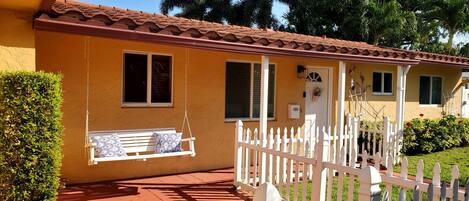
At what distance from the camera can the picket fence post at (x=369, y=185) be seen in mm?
3225

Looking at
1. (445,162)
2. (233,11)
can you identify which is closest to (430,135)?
(445,162)

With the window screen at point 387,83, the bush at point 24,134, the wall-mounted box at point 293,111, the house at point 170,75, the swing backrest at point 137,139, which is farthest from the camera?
the window screen at point 387,83

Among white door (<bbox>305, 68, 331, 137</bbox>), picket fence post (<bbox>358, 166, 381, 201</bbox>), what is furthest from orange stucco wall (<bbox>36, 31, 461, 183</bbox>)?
picket fence post (<bbox>358, 166, 381, 201</bbox>)

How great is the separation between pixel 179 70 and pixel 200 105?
2.94 ft

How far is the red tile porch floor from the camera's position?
6.47 meters

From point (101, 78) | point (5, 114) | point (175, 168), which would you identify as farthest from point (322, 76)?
point (5, 114)

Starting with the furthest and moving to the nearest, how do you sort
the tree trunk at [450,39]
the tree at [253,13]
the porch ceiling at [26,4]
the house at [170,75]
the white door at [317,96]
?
1. the tree at [253,13]
2. the tree trunk at [450,39]
3. the white door at [317,96]
4. the house at [170,75]
5. the porch ceiling at [26,4]

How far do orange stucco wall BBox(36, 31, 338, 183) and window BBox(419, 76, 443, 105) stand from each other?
7.09 meters

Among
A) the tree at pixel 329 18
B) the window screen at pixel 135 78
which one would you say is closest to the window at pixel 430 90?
the tree at pixel 329 18

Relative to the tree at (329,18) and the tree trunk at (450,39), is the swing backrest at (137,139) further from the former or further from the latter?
the tree trunk at (450,39)

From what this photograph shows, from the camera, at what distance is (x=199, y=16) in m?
30.5

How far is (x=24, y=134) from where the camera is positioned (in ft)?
13.8

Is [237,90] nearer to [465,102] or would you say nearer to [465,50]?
[465,102]

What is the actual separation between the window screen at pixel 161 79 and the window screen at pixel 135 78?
0.59ft
